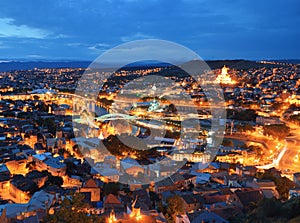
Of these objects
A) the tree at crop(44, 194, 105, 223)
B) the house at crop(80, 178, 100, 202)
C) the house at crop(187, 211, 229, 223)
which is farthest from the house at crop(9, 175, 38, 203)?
the house at crop(187, 211, 229, 223)

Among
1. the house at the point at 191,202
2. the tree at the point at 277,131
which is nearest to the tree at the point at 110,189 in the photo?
the house at the point at 191,202

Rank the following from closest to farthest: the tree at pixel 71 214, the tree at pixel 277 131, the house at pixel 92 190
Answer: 1. the tree at pixel 71 214
2. the house at pixel 92 190
3. the tree at pixel 277 131

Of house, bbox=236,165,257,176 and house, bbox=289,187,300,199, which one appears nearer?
house, bbox=289,187,300,199

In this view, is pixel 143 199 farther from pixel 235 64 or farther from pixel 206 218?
pixel 235 64

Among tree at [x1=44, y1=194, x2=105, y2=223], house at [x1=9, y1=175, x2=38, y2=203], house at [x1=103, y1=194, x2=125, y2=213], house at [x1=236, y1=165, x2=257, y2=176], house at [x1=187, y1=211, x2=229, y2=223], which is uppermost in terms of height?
tree at [x1=44, y1=194, x2=105, y2=223]

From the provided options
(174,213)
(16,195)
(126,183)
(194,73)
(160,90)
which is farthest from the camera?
(194,73)

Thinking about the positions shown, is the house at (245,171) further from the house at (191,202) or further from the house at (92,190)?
the house at (92,190)

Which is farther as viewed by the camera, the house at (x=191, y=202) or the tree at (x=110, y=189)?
the tree at (x=110, y=189)

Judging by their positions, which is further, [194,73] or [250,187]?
[194,73]

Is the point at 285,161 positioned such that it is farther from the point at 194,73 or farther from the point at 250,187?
the point at 194,73

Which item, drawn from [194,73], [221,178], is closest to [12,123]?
[221,178]

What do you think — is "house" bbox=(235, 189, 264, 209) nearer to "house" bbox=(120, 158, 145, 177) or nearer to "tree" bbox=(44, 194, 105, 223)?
"house" bbox=(120, 158, 145, 177)
